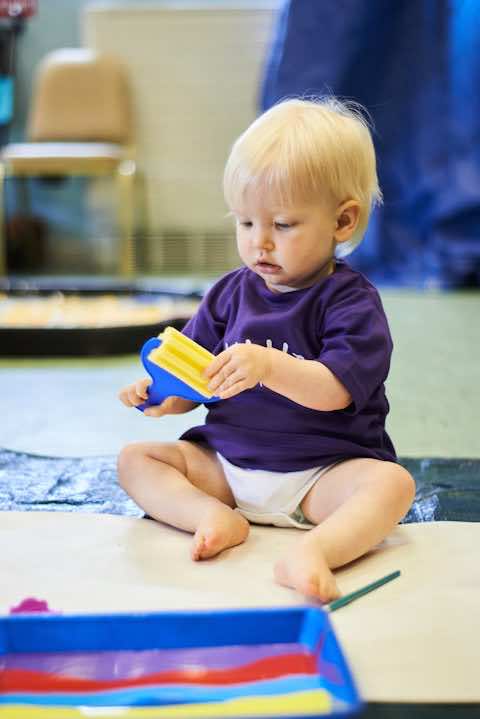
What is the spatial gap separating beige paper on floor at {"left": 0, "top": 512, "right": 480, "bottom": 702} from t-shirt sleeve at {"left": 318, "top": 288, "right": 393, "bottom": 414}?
151 mm

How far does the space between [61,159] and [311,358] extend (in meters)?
2.45

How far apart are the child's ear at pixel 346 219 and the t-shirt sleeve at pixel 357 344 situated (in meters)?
0.06

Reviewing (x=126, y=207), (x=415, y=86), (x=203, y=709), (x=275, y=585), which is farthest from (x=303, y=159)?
(x=126, y=207)

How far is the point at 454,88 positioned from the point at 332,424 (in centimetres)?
212

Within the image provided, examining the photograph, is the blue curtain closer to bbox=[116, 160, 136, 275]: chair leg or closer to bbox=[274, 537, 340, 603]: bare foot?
bbox=[116, 160, 136, 275]: chair leg

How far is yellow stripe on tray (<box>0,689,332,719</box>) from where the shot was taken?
533mm

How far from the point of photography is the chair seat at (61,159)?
10.2 ft

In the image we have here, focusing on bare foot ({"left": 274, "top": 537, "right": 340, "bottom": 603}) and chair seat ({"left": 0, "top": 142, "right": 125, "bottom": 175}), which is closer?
bare foot ({"left": 274, "top": 537, "right": 340, "bottom": 603})

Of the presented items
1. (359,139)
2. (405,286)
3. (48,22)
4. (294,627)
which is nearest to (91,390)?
(359,139)

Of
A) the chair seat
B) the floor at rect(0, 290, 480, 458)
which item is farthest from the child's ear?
the chair seat

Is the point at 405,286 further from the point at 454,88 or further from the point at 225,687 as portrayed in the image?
the point at 225,687

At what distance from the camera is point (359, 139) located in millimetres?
859

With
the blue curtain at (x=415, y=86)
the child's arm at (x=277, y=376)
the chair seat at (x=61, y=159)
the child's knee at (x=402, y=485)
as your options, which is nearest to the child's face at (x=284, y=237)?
the child's arm at (x=277, y=376)

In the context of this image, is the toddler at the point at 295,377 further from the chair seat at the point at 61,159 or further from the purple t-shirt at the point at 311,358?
the chair seat at the point at 61,159
